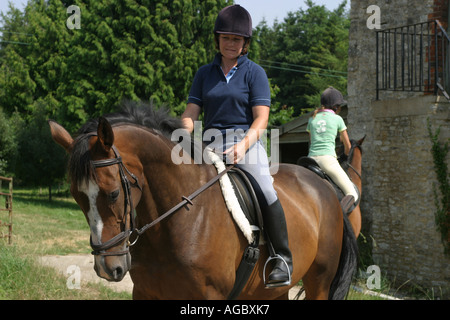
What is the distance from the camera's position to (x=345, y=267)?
5031mm

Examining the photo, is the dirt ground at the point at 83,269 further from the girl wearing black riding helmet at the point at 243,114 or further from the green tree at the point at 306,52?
the green tree at the point at 306,52

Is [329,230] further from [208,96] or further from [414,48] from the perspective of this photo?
[414,48]

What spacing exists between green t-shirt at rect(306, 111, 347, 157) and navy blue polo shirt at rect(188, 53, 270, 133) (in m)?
3.14

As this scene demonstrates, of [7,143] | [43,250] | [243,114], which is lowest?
[43,250]

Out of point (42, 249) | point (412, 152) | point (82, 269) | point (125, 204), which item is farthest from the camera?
point (42, 249)

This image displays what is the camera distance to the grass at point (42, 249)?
7.46 meters

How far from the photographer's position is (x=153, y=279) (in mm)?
3387

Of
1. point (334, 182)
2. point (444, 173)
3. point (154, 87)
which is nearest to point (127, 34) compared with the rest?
point (154, 87)

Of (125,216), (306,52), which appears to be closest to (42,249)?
(125,216)

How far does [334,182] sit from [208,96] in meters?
3.50

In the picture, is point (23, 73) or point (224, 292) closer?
point (224, 292)

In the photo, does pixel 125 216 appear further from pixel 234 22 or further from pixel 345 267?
pixel 345 267

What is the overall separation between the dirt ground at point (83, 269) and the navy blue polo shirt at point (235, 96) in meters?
5.20

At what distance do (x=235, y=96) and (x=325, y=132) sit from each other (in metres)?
3.35
